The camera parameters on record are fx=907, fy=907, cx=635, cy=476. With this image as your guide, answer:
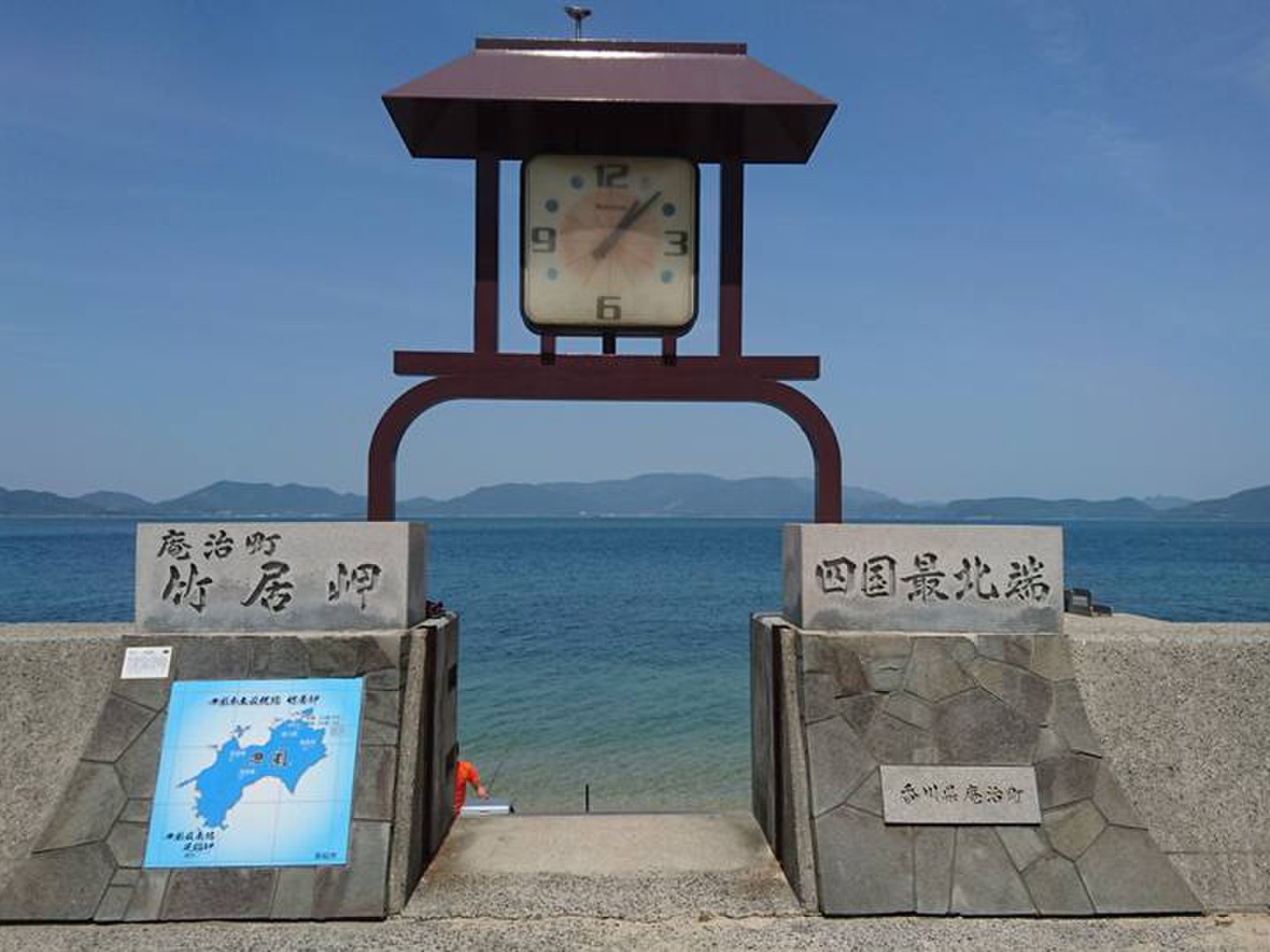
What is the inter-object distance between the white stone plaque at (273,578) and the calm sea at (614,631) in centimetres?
1002

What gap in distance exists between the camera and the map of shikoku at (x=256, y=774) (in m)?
6.03

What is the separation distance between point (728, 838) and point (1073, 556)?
107 m

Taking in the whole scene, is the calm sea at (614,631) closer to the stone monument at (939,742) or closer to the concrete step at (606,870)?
the concrete step at (606,870)

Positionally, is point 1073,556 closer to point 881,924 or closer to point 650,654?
point 650,654

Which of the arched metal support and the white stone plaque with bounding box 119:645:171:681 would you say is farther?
the arched metal support

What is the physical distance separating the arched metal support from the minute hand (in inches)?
39.3

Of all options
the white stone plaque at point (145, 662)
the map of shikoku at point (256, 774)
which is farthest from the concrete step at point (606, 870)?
the white stone plaque at point (145, 662)

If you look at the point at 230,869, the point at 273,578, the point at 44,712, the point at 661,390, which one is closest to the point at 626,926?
Answer: the point at 230,869

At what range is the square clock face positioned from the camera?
7.75 meters

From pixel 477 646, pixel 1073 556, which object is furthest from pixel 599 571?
pixel 1073 556

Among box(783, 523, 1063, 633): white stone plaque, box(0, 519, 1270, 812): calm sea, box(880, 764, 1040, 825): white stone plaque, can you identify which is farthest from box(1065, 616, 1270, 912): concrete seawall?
box(0, 519, 1270, 812): calm sea

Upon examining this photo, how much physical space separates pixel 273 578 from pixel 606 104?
453 cm

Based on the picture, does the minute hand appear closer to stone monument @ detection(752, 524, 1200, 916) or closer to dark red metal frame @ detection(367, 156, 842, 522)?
dark red metal frame @ detection(367, 156, 842, 522)

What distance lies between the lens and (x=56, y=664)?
21.9 ft
